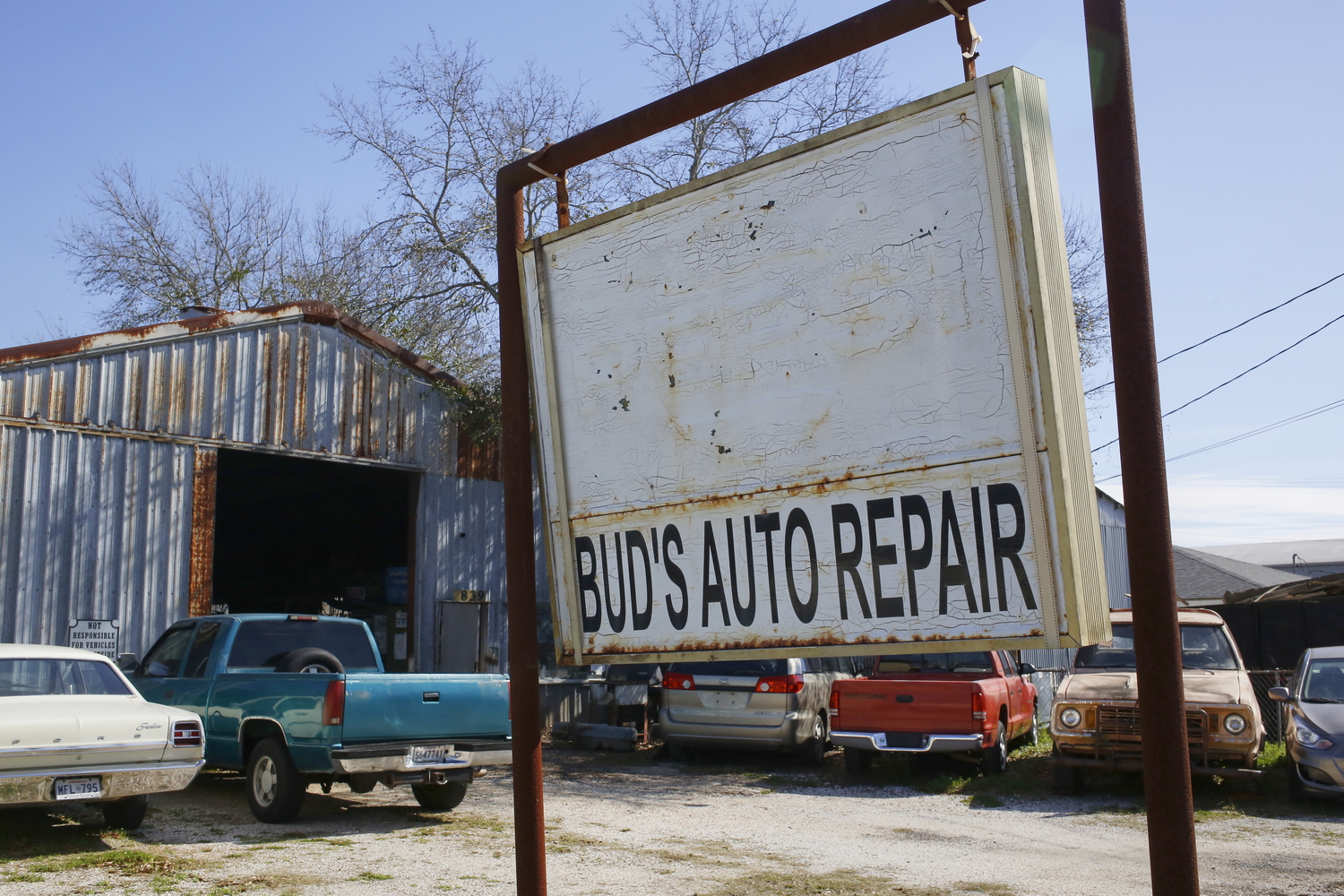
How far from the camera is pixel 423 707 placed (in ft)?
30.8

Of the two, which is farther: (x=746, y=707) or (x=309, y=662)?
(x=746, y=707)

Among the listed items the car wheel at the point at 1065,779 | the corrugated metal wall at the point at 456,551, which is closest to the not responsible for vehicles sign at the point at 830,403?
the car wheel at the point at 1065,779

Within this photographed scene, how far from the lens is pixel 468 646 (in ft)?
57.8

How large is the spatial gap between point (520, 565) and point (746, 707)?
35.6 ft

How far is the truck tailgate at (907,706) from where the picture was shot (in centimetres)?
1248

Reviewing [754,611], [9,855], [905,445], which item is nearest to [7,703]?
[9,855]

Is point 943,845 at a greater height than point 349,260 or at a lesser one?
lesser

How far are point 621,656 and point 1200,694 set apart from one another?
9.69 m

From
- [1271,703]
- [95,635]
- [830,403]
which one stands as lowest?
[1271,703]

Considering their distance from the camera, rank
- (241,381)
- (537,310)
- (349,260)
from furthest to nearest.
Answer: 1. (349,260)
2. (241,381)
3. (537,310)

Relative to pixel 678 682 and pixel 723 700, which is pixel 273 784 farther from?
pixel 723 700

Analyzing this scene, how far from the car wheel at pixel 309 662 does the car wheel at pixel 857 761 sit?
20.8ft

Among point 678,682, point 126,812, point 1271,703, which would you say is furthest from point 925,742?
point 126,812

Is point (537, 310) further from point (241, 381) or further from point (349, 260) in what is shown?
point (349, 260)
